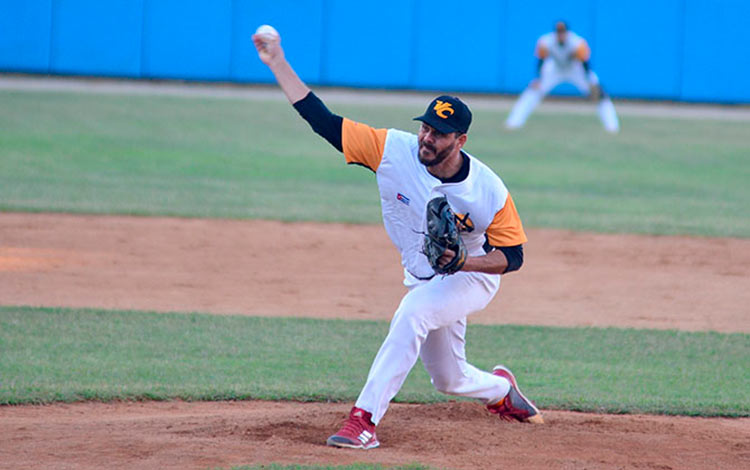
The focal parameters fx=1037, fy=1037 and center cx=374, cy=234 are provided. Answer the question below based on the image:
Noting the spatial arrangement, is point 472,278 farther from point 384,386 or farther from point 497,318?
point 497,318

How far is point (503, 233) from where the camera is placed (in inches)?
193

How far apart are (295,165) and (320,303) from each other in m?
8.44

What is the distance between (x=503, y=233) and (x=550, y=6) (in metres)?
25.1

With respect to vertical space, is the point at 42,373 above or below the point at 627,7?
below

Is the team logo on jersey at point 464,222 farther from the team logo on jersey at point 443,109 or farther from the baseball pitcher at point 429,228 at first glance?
the team logo on jersey at point 443,109

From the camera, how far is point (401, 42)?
1118 inches

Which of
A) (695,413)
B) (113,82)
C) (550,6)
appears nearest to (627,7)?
(550,6)

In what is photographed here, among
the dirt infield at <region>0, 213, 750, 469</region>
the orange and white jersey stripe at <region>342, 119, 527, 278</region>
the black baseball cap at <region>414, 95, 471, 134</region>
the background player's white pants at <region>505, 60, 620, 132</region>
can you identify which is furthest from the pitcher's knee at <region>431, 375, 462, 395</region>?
the background player's white pants at <region>505, 60, 620, 132</region>

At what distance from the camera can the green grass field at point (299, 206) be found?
642 cm

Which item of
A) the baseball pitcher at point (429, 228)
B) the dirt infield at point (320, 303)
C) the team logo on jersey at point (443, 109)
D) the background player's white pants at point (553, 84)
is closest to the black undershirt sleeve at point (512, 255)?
the baseball pitcher at point (429, 228)

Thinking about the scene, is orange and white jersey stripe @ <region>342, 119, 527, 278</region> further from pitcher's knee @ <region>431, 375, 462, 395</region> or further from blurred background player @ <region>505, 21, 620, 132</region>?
blurred background player @ <region>505, 21, 620, 132</region>

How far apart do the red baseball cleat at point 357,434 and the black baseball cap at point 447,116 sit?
1.38 metres

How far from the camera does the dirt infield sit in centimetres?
480

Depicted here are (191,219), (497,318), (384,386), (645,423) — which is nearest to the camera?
(384,386)
